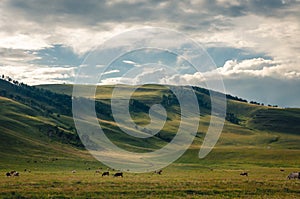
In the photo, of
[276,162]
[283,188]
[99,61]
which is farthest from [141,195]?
[276,162]

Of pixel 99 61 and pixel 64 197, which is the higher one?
pixel 99 61

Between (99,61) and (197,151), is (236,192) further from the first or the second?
(197,151)

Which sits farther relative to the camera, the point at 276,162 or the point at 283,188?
the point at 276,162

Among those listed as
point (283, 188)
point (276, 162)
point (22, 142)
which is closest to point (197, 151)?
point (276, 162)

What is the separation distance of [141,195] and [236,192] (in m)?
8.40

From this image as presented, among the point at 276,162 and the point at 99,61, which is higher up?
the point at 99,61

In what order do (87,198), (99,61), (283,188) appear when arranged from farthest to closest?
(99,61)
(283,188)
(87,198)

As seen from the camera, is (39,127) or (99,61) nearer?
(99,61)

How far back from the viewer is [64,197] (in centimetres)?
2866

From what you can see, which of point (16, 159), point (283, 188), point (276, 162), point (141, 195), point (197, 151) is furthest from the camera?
point (197, 151)

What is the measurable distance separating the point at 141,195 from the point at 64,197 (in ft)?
19.9

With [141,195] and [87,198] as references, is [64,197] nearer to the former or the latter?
[87,198]

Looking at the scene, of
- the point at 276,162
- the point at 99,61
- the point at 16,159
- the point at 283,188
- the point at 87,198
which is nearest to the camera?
the point at 87,198

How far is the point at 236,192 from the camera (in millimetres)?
32531
